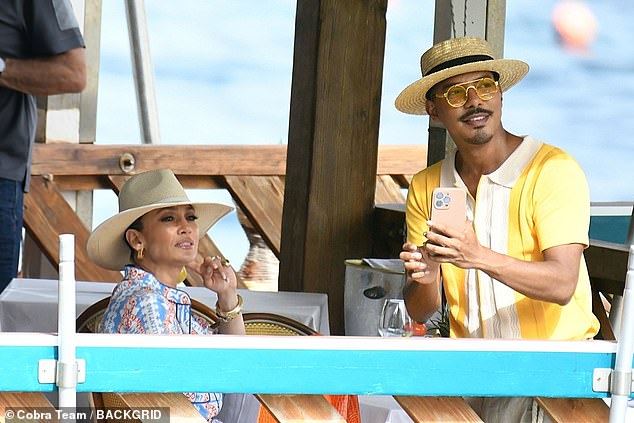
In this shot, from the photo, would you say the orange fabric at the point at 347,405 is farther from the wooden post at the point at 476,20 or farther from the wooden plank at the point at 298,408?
the wooden post at the point at 476,20

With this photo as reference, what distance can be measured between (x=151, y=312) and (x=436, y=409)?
941mm

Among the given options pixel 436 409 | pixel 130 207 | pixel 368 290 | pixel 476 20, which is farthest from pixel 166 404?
pixel 476 20

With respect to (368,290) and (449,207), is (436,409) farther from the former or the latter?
(368,290)

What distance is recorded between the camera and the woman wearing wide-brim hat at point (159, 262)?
2.49m

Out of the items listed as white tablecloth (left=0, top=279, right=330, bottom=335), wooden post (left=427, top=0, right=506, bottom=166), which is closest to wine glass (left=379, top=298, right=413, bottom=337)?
white tablecloth (left=0, top=279, right=330, bottom=335)

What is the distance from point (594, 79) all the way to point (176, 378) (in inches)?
284

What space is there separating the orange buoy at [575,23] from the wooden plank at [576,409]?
6.92m

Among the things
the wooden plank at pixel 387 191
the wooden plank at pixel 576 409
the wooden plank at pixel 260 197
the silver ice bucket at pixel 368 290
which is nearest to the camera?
the wooden plank at pixel 576 409

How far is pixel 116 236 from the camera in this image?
2.78 meters

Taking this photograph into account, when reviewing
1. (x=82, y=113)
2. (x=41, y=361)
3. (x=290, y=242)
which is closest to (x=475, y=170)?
(x=41, y=361)

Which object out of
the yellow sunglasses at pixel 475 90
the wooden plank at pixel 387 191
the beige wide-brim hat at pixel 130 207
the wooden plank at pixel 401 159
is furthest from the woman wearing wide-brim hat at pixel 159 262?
the wooden plank at pixel 401 159

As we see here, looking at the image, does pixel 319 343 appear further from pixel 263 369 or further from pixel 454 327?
pixel 454 327

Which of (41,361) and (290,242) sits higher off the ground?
(290,242)

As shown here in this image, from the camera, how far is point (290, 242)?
4.17 meters
